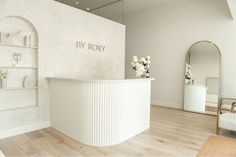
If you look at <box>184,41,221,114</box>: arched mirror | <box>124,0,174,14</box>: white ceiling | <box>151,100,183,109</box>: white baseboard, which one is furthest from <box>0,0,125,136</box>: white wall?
<box>184,41,221,114</box>: arched mirror

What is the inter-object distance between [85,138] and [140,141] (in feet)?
3.20

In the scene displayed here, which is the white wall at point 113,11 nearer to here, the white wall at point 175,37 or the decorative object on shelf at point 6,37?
the white wall at point 175,37

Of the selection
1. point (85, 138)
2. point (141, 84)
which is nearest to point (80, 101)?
point (85, 138)

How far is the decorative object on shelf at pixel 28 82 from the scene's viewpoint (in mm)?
3504

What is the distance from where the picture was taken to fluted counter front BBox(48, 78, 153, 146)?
285 cm

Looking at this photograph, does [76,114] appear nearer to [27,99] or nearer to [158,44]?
[27,99]

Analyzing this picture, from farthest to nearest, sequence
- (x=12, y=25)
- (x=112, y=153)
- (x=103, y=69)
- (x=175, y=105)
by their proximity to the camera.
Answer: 1. (x=175, y=105)
2. (x=103, y=69)
3. (x=12, y=25)
4. (x=112, y=153)

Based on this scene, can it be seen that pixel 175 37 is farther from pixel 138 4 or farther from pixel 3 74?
pixel 3 74

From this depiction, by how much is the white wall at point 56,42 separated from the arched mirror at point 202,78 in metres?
2.74

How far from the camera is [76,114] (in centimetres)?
312

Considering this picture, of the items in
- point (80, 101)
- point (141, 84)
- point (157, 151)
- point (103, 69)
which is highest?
point (103, 69)

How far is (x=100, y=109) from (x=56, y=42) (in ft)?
6.36

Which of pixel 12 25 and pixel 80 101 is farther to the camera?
pixel 12 25

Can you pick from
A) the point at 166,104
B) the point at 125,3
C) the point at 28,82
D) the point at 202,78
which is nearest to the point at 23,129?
the point at 28,82
